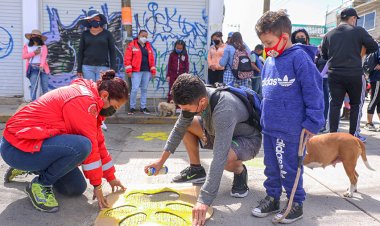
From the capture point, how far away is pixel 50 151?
102 inches

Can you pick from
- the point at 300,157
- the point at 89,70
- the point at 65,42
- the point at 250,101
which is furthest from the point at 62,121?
the point at 65,42

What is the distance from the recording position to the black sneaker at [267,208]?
2670mm

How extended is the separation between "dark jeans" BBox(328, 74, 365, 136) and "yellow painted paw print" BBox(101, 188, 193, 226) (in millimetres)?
2764

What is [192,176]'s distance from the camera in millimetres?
3359

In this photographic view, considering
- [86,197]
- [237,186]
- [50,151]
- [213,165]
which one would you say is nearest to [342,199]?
[237,186]

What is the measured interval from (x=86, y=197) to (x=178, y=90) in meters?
1.32

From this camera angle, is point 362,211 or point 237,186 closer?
point 362,211

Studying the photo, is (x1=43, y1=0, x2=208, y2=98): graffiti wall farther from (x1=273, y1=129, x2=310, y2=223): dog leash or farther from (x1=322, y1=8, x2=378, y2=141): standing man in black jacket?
(x1=273, y1=129, x2=310, y2=223): dog leash

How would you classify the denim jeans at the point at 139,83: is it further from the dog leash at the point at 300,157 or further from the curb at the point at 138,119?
the dog leash at the point at 300,157

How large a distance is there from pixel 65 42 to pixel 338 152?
7196 mm

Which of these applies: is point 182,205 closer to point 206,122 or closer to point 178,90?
point 206,122

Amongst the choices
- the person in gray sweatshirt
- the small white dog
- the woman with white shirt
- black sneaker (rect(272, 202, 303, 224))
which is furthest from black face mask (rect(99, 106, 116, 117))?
the woman with white shirt

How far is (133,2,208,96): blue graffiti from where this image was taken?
8586 millimetres

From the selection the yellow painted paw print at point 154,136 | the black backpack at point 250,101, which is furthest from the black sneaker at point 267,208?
the yellow painted paw print at point 154,136
